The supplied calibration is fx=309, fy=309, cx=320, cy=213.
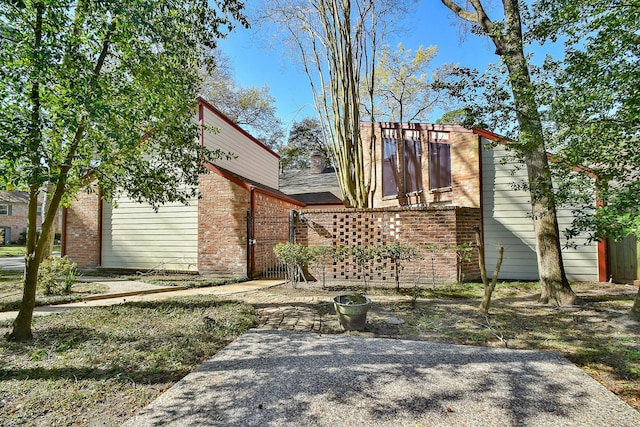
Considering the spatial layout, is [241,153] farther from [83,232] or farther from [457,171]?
[457,171]

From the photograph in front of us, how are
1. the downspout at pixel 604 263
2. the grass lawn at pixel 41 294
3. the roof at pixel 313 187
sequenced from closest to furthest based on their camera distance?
the grass lawn at pixel 41 294, the downspout at pixel 604 263, the roof at pixel 313 187

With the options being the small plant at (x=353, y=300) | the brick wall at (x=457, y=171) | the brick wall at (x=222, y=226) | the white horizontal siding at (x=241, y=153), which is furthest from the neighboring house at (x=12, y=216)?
the small plant at (x=353, y=300)

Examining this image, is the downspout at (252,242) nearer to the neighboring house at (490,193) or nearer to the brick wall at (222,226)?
the brick wall at (222,226)

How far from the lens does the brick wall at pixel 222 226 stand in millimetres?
9133

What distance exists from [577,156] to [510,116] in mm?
1477

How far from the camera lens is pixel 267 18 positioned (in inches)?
398

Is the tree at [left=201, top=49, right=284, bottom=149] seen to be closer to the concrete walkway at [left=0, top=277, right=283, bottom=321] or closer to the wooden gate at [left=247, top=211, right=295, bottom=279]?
the wooden gate at [left=247, top=211, right=295, bottom=279]

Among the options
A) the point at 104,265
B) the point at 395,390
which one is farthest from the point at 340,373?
the point at 104,265

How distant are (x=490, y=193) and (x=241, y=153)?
8879 millimetres

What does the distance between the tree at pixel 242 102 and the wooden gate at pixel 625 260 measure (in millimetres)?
21261

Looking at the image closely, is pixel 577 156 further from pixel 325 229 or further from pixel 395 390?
pixel 325 229

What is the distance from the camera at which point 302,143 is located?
3041 centimetres

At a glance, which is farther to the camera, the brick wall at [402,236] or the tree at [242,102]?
the tree at [242,102]

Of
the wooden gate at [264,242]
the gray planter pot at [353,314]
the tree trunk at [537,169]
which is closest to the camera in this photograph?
the gray planter pot at [353,314]
